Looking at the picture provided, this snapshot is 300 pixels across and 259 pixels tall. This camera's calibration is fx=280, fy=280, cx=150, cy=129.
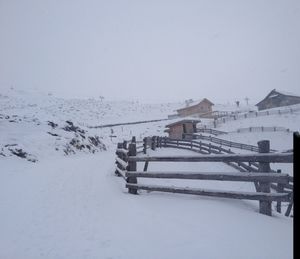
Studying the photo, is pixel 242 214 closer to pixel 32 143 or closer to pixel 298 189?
pixel 298 189

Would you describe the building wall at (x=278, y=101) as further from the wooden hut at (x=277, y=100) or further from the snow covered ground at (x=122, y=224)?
the snow covered ground at (x=122, y=224)

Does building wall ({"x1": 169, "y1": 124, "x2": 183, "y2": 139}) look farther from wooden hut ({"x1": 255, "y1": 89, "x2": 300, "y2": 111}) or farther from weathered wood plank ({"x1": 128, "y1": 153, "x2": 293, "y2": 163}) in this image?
weathered wood plank ({"x1": 128, "y1": 153, "x2": 293, "y2": 163})

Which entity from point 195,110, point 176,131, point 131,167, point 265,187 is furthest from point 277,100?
point 265,187

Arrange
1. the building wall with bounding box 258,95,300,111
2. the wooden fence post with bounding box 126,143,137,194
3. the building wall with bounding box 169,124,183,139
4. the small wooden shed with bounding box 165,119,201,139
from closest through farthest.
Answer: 1. the wooden fence post with bounding box 126,143,137,194
2. the small wooden shed with bounding box 165,119,201,139
3. the building wall with bounding box 169,124,183,139
4. the building wall with bounding box 258,95,300,111

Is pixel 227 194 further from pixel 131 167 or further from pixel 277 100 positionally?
pixel 277 100

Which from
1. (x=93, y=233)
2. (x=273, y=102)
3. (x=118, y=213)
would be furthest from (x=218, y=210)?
(x=273, y=102)

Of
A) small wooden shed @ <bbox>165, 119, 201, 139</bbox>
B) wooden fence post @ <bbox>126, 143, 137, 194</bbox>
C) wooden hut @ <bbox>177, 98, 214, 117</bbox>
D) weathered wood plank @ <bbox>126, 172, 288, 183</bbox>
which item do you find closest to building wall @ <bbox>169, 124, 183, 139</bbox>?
small wooden shed @ <bbox>165, 119, 201, 139</bbox>

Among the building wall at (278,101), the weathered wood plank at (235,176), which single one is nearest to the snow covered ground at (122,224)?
the weathered wood plank at (235,176)

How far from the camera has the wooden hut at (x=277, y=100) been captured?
5391 cm

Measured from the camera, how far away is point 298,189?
5.18 ft

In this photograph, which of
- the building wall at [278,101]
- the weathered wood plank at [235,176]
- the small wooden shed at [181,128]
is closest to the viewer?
the weathered wood plank at [235,176]

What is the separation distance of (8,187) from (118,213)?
463 cm

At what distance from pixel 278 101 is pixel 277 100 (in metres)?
0.31

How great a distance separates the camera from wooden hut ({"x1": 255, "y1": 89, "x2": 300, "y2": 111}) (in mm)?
53906
